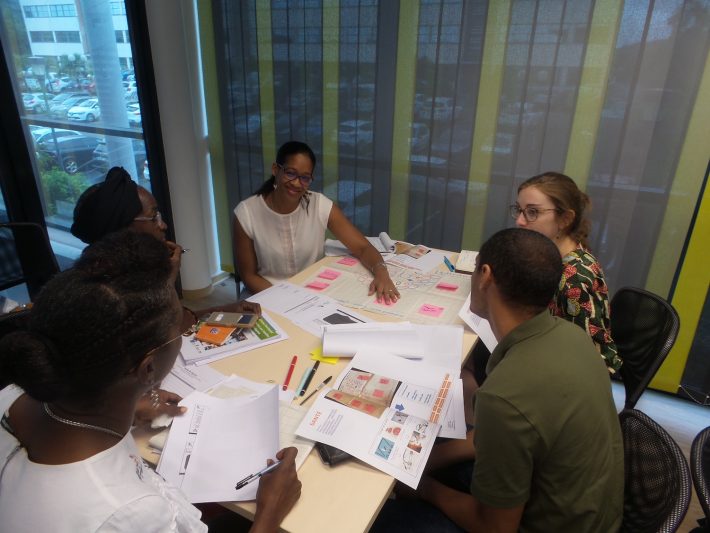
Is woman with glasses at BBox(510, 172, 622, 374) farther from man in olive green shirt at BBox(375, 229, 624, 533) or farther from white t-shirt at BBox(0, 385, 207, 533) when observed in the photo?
white t-shirt at BBox(0, 385, 207, 533)

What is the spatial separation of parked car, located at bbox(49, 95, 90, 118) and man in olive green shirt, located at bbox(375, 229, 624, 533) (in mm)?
2895

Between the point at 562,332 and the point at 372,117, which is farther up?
the point at 372,117

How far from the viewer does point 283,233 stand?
7.71 feet

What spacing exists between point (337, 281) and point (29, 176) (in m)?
1.98

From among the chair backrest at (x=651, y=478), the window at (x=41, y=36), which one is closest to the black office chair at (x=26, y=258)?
the window at (x=41, y=36)

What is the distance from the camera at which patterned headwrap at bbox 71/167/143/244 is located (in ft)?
5.23

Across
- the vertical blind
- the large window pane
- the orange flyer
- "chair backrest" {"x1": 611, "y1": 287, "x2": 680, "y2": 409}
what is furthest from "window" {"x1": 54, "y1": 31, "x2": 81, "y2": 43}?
"chair backrest" {"x1": 611, "y1": 287, "x2": 680, "y2": 409}

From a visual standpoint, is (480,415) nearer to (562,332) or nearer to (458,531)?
(562,332)

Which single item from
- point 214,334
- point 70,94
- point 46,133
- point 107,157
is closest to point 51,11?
point 70,94

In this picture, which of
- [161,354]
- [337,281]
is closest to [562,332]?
[161,354]

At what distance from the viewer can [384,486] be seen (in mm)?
1015

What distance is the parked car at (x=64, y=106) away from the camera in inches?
111

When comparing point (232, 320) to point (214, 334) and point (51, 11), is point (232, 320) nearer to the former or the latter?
point (214, 334)

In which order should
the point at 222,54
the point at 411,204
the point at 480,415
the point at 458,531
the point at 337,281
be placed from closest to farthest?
the point at 480,415 → the point at 458,531 → the point at 337,281 → the point at 411,204 → the point at 222,54
